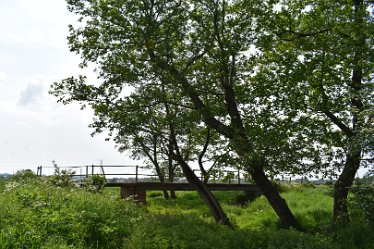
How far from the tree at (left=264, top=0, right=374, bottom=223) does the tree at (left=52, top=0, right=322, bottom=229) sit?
0.86 meters

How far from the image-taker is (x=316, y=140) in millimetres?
17328

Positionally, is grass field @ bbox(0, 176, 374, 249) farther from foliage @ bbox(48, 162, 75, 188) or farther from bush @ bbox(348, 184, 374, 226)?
foliage @ bbox(48, 162, 75, 188)

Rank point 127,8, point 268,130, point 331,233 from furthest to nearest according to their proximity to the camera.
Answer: point 127,8
point 268,130
point 331,233

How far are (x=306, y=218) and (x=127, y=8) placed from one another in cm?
1333

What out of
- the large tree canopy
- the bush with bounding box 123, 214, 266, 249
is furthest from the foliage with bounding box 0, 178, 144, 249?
the large tree canopy

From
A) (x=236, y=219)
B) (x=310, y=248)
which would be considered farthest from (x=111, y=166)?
(x=310, y=248)

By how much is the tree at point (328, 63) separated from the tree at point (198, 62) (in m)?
0.86

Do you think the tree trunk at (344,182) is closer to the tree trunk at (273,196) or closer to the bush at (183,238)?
the tree trunk at (273,196)

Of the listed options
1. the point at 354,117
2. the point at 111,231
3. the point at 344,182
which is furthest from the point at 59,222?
the point at 354,117

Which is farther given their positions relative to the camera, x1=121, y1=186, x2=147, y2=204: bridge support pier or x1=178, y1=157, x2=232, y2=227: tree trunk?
x1=121, y1=186, x2=147, y2=204: bridge support pier

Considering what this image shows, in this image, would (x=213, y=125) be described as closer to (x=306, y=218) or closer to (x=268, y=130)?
(x=268, y=130)

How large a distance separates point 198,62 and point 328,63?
577 cm

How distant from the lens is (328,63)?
18.2 meters

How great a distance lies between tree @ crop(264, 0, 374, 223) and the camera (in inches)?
649
